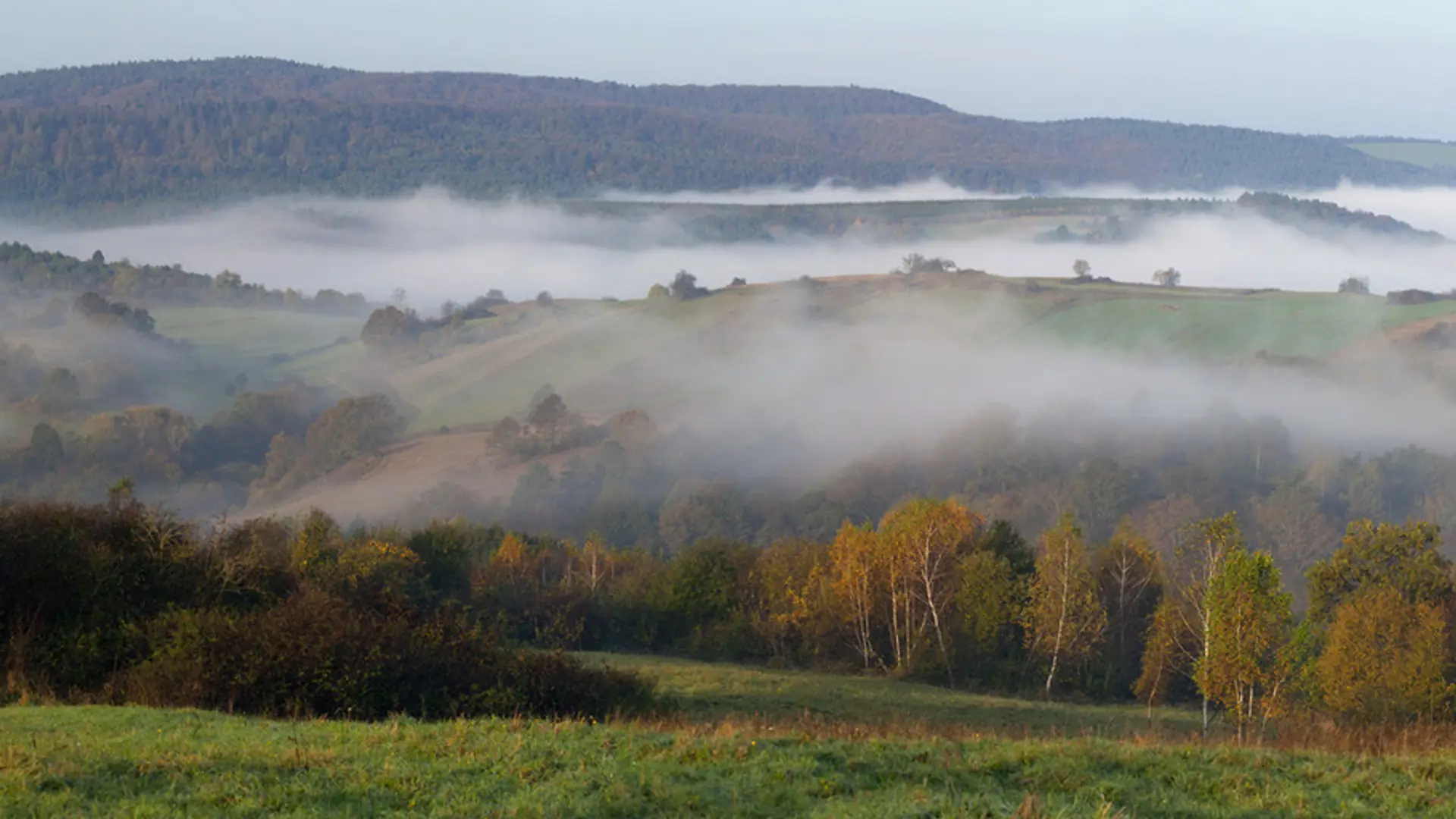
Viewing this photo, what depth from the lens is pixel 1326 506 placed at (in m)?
130

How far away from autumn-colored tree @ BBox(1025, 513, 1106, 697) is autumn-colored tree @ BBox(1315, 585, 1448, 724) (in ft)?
35.6

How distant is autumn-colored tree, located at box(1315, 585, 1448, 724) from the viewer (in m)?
38.4

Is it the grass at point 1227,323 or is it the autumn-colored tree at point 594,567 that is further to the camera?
the grass at point 1227,323

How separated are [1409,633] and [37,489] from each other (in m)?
124

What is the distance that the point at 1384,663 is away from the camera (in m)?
40.0

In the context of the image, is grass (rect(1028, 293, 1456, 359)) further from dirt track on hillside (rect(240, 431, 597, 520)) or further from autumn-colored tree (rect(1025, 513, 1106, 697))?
autumn-colored tree (rect(1025, 513, 1106, 697))

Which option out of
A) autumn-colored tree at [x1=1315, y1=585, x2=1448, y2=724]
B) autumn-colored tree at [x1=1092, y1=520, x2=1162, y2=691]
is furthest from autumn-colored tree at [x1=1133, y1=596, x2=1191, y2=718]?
autumn-colored tree at [x1=1315, y1=585, x2=1448, y2=724]

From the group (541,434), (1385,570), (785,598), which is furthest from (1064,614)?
(541,434)

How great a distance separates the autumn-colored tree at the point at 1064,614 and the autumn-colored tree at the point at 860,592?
6.32 meters

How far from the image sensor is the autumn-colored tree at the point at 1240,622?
3503 centimetres

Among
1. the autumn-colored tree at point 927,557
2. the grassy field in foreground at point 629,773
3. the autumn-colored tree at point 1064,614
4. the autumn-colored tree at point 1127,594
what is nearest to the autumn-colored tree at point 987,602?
the autumn-colored tree at point 927,557

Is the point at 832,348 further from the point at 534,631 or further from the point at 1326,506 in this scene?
the point at 534,631

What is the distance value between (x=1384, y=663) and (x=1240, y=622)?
7.68 meters

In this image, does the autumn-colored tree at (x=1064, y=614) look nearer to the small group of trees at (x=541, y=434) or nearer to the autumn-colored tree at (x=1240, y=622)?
the autumn-colored tree at (x=1240, y=622)
